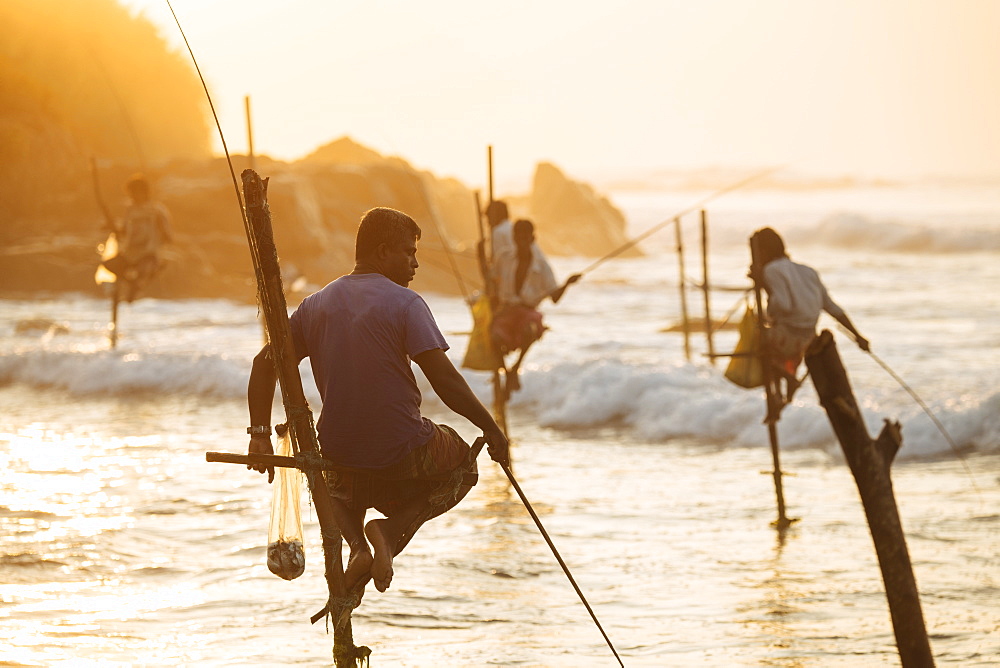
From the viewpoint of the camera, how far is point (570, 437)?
1499cm

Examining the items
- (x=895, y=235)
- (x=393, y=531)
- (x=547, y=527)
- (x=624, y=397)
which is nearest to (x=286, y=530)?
(x=393, y=531)

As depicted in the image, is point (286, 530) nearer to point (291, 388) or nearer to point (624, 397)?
point (291, 388)

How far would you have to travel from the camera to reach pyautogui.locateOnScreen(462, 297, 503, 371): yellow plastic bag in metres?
10.7

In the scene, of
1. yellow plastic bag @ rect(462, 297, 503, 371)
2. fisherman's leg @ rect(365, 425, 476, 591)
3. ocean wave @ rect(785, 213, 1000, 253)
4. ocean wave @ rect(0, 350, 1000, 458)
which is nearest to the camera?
fisherman's leg @ rect(365, 425, 476, 591)

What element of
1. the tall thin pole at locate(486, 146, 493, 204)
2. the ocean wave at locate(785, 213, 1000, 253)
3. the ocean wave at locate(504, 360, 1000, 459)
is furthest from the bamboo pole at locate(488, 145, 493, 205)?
the ocean wave at locate(785, 213, 1000, 253)

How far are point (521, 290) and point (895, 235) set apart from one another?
43974 millimetres

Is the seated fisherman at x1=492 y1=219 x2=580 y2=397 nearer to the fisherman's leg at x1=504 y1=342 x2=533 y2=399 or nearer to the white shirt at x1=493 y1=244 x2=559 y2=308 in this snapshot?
the white shirt at x1=493 y1=244 x2=559 y2=308

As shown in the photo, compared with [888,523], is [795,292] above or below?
above

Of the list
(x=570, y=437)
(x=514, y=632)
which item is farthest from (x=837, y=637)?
(x=570, y=437)

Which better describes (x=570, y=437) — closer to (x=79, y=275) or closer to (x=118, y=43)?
(x=79, y=275)

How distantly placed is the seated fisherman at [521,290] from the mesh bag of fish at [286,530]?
19.4 ft

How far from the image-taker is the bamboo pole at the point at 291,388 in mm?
4413

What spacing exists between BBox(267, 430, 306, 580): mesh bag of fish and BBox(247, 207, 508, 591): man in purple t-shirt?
0.14 metres

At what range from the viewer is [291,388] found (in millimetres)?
4492
